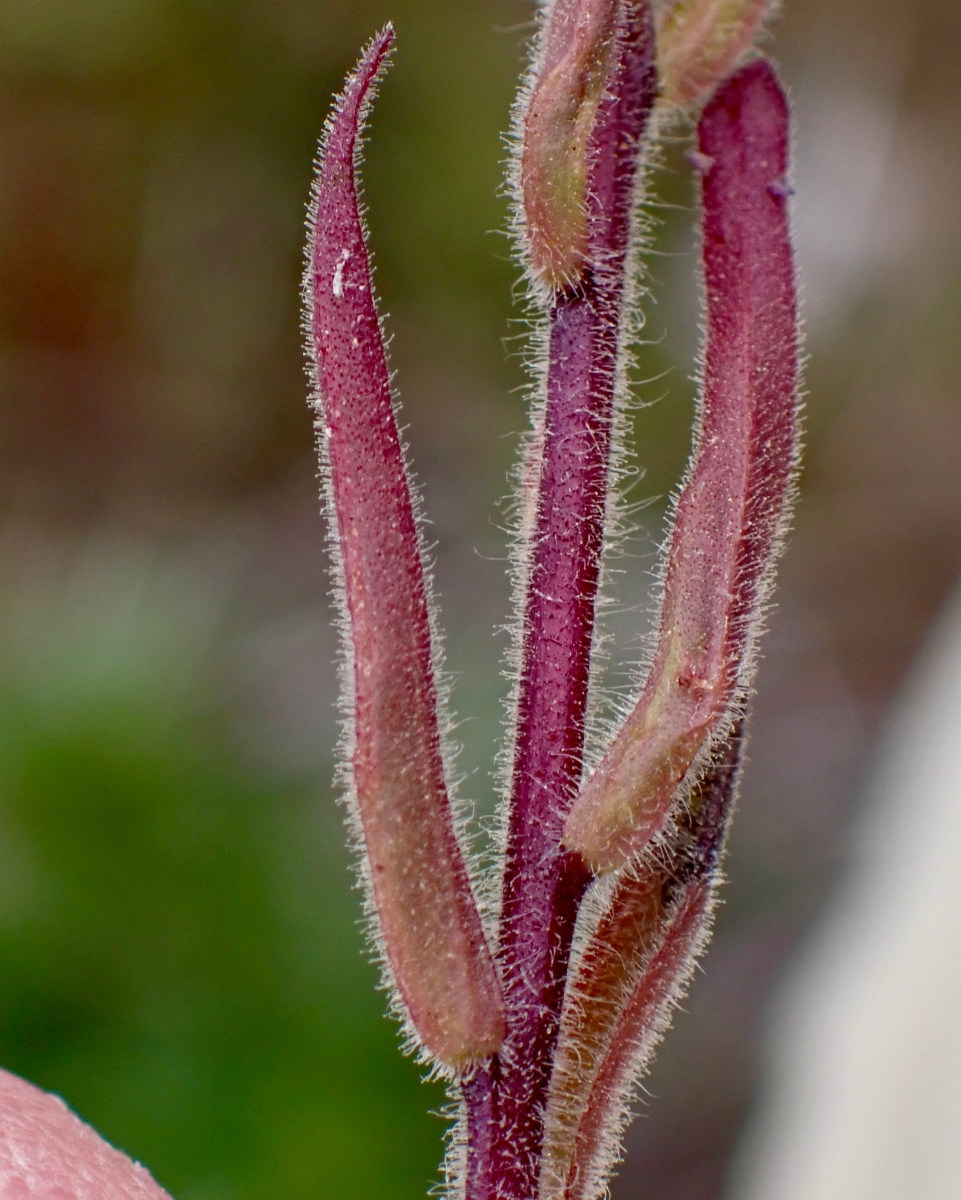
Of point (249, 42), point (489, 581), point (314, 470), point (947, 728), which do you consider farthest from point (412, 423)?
point (947, 728)

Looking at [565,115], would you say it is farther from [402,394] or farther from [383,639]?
[402,394]

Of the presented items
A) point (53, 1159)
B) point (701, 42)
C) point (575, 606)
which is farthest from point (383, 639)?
point (53, 1159)

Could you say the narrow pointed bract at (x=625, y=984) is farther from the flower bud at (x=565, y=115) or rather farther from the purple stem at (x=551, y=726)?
the flower bud at (x=565, y=115)

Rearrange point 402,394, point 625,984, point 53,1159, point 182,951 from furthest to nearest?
point 402,394
point 182,951
point 53,1159
point 625,984

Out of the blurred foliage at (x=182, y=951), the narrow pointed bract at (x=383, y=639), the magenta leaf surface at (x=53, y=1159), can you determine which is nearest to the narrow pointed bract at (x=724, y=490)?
the narrow pointed bract at (x=383, y=639)

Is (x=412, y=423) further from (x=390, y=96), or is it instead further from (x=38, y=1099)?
(x=38, y=1099)

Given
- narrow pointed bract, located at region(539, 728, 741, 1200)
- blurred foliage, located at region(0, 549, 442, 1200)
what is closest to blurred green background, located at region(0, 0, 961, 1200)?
blurred foliage, located at region(0, 549, 442, 1200)
